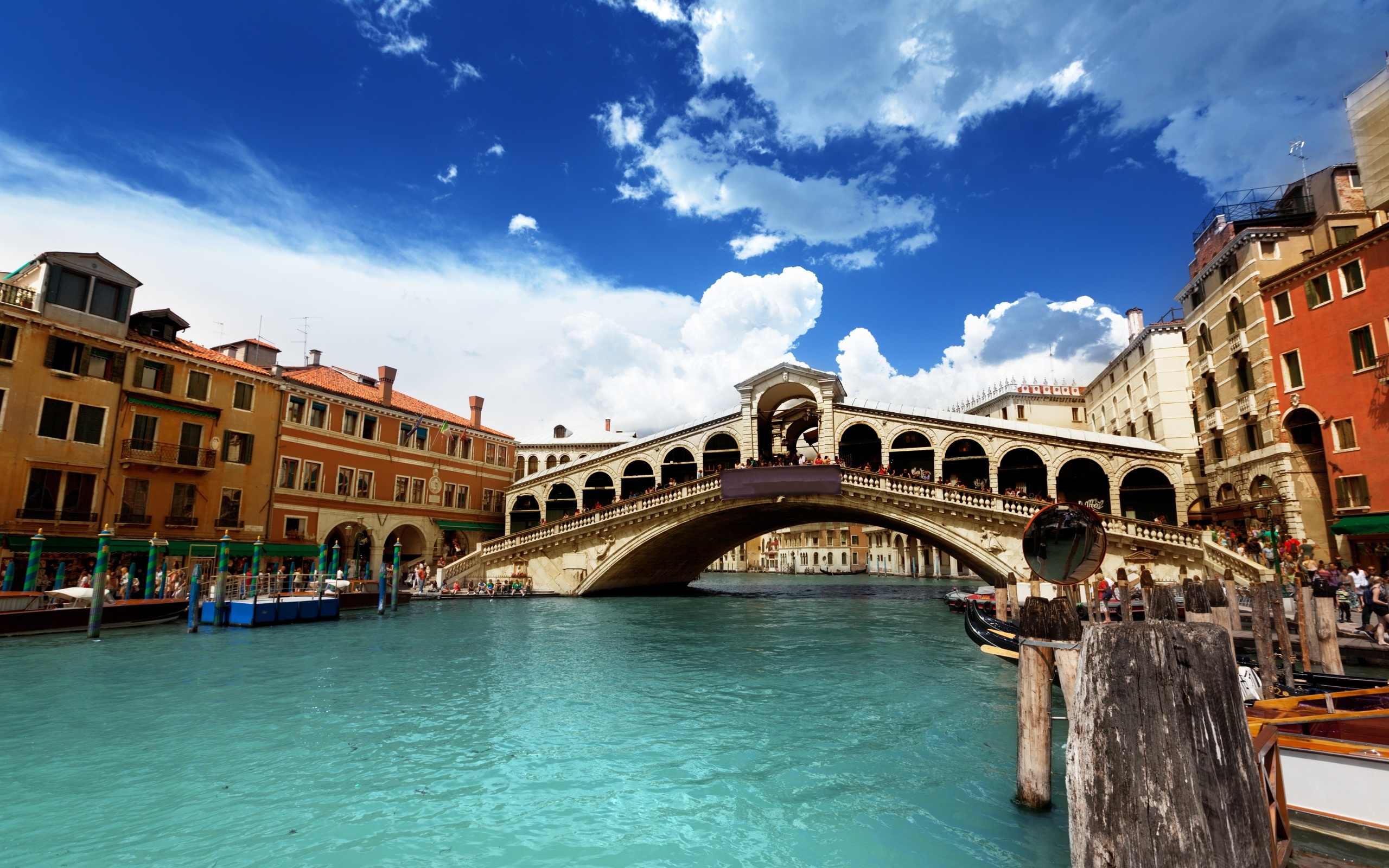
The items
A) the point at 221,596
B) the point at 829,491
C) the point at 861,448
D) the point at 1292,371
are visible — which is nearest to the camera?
the point at 221,596

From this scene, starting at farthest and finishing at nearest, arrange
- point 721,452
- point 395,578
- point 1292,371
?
point 721,452 < point 395,578 < point 1292,371

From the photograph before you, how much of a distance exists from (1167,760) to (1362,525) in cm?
2253

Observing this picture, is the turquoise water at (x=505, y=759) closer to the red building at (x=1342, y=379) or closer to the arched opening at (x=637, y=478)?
the red building at (x=1342, y=379)

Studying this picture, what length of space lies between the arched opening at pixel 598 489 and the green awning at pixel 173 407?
16134 millimetres

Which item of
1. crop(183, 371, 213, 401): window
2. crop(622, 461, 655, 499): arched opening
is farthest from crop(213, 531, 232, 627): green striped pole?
crop(622, 461, 655, 499): arched opening

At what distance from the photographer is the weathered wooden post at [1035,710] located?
571 cm

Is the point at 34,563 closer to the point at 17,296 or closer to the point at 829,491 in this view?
the point at 17,296

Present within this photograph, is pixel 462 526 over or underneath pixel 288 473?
underneath

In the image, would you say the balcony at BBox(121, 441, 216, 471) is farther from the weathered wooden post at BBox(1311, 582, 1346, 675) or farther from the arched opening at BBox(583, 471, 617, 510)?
the weathered wooden post at BBox(1311, 582, 1346, 675)

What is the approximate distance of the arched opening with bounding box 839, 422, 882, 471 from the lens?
3128 cm

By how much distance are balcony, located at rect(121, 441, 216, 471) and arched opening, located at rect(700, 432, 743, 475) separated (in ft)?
65.5

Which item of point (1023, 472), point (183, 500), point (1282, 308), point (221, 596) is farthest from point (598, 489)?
point (1282, 308)

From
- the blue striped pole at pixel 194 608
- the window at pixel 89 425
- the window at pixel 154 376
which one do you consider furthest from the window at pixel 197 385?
the blue striped pole at pixel 194 608

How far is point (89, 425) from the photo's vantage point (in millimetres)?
20891
